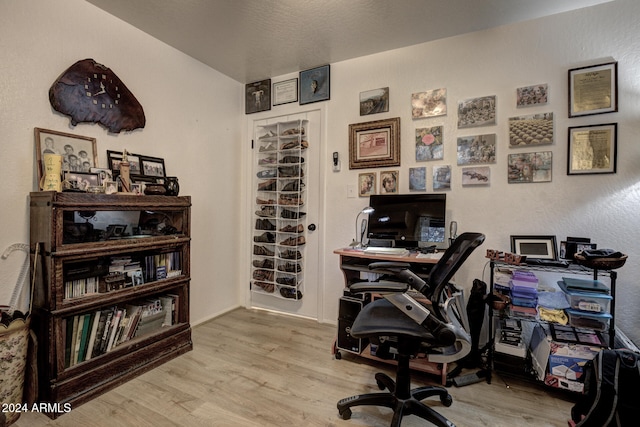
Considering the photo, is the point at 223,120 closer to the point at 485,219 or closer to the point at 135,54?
the point at 135,54

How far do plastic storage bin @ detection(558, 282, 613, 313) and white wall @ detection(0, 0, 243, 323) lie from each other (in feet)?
10.1

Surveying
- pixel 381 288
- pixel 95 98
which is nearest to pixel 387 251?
pixel 381 288

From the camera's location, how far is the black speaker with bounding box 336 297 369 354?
7.05 feet

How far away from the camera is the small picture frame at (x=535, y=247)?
1.99 m

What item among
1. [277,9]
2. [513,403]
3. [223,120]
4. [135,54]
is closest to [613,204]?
[513,403]

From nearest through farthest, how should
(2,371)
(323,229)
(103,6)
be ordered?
(2,371), (103,6), (323,229)

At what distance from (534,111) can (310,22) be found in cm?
189

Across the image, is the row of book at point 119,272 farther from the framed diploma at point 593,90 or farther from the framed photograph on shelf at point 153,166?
the framed diploma at point 593,90

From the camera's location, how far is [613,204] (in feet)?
6.39

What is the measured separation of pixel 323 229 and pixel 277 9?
1.94 meters

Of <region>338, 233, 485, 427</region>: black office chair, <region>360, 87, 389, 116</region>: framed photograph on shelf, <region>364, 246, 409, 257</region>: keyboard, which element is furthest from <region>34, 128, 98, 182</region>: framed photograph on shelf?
<region>360, 87, 389, 116</region>: framed photograph on shelf

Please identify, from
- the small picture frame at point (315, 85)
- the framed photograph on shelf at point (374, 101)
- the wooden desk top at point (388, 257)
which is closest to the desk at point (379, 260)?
the wooden desk top at point (388, 257)

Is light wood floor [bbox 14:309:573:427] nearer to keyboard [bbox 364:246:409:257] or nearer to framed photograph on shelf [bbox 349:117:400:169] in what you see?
keyboard [bbox 364:246:409:257]

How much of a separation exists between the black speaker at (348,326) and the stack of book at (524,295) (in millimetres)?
1045
